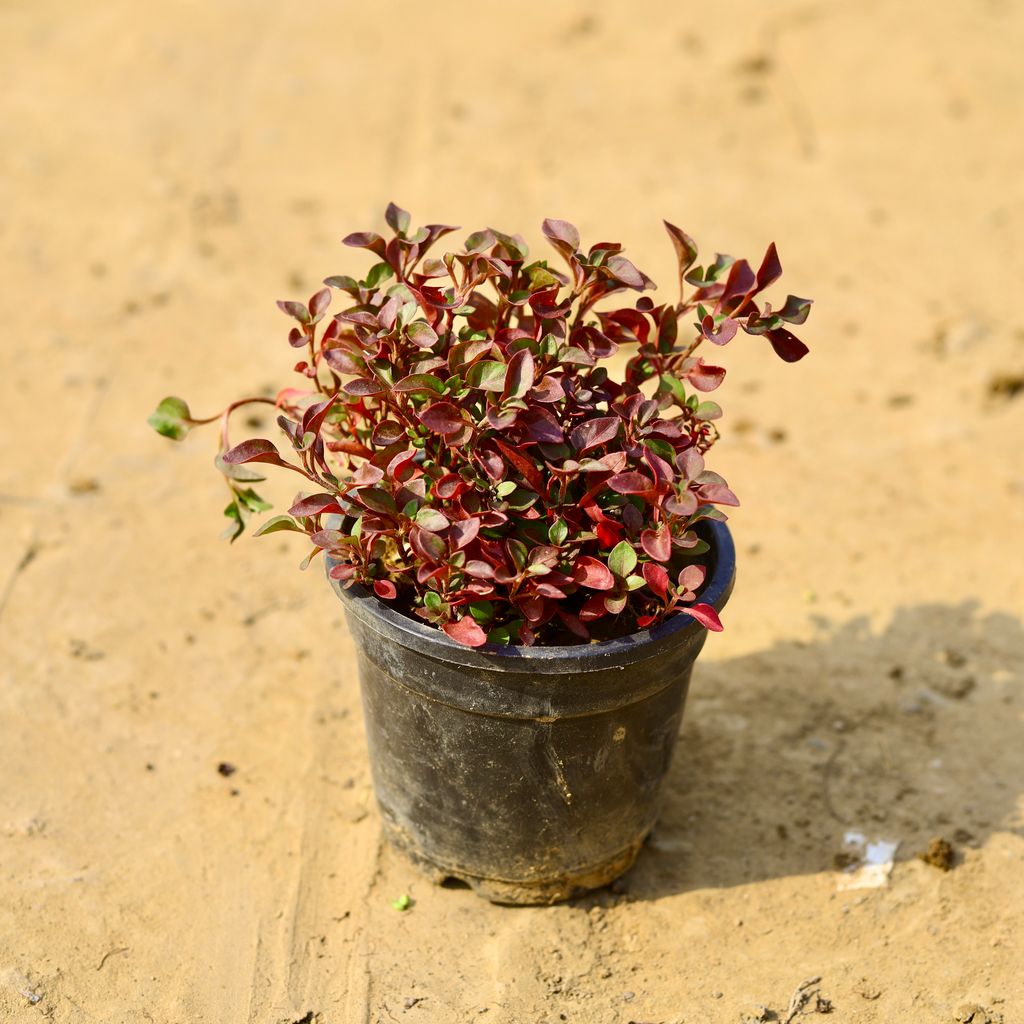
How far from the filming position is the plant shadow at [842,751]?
2.93 m

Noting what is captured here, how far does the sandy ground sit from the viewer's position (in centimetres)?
266

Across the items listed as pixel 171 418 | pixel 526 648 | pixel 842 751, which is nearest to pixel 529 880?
pixel 526 648

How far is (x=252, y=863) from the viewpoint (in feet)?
9.30

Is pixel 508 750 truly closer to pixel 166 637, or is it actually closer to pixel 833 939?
pixel 833 939

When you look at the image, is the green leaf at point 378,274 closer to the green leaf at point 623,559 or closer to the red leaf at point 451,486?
the red leaf at point 451,486

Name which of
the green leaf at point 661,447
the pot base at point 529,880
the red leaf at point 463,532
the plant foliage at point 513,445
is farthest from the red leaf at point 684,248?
the pot base at point 529,880

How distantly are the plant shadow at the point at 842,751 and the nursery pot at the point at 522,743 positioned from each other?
28 centimetres

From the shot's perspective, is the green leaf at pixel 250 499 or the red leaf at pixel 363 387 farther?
the green leaf at pixel 250 499

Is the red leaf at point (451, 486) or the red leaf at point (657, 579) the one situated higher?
the red leaf at point (451, 486)

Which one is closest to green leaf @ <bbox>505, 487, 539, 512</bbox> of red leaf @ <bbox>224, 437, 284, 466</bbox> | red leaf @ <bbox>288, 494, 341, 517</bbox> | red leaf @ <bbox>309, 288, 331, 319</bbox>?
red leaf @ <bbox>288, 494, 341, 517</bbox>

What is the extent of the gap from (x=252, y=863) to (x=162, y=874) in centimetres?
20

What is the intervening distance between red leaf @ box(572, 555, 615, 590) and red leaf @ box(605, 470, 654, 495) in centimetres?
14

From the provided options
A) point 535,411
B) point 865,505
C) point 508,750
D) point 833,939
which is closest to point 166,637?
point 508,750

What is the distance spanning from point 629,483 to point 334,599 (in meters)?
1.61
